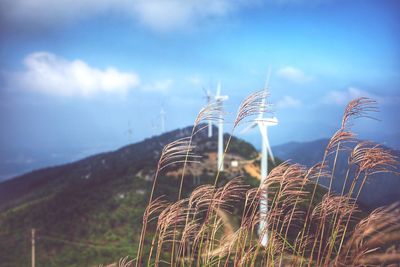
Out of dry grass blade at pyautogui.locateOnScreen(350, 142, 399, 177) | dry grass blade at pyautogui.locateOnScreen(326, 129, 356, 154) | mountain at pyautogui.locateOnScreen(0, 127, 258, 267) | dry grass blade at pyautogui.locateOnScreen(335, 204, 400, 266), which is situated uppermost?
dry grass blade at pyautogui.locateOnScreen(326, 129, 356, 154)

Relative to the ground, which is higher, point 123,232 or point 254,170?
point 254,170

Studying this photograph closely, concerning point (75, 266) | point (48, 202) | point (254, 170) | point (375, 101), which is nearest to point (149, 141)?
point (48, 202)

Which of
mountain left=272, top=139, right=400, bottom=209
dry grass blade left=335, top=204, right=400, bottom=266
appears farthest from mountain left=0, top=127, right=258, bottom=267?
dry grass blade left=335, top=204, right=400, bottom=266

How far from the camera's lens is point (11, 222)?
69750 millimetres

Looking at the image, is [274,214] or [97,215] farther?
[97,215]

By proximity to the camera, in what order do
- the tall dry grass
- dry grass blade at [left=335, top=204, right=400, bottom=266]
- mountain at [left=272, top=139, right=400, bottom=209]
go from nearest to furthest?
dry grass blade at [left=335, top=204, right=400, bottom=266]
the tall dry grass
mountain at [left=272, top=139, right=400, bottom=209]

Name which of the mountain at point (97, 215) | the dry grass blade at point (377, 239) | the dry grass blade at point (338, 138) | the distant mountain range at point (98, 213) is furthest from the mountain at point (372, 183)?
the mountain at point (97, 215)

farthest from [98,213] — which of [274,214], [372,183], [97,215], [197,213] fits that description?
[274,214]

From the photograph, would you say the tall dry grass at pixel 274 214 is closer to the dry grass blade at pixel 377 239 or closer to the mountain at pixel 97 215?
the dry grass blade at pixel 377 239

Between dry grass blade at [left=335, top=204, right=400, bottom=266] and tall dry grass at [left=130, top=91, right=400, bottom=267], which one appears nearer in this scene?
dry grass blade at [left=335, top=204, right=400, bottom=266]

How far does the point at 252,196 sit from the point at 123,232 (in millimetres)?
56207

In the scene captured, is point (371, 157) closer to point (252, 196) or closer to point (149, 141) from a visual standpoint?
point (252, 196)

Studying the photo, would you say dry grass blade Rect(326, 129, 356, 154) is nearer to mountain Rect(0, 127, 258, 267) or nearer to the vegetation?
the vegetation

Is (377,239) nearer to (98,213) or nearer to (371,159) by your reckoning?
(371,159)
